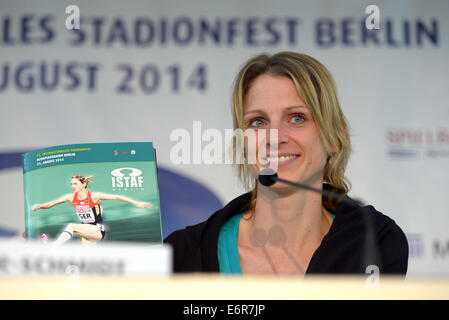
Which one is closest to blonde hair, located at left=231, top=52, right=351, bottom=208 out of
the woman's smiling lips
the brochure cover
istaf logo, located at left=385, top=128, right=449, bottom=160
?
the woman's smiling lips

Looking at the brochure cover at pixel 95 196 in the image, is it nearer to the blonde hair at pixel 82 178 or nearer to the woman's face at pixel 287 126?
the blonde hair at pixel 82 178

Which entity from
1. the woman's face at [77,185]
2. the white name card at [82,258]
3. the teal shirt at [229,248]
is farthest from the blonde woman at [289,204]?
the woman's face at [77,185]

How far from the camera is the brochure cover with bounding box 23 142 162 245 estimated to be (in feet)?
4.08

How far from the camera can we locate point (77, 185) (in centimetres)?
128

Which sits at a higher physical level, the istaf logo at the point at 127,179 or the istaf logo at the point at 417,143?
the istaf logo at the point at 417,143

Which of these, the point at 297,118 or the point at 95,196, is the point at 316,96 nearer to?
the point at 297,118

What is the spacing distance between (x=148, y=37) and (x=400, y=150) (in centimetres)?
105

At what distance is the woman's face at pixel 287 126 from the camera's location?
1.57 meters

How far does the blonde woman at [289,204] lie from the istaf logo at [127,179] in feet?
1.07

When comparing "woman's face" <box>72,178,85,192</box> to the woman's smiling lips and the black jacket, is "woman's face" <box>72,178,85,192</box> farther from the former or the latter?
the woman's smiling lips

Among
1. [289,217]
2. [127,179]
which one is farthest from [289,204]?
[127,179]

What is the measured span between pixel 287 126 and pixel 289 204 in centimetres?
23
